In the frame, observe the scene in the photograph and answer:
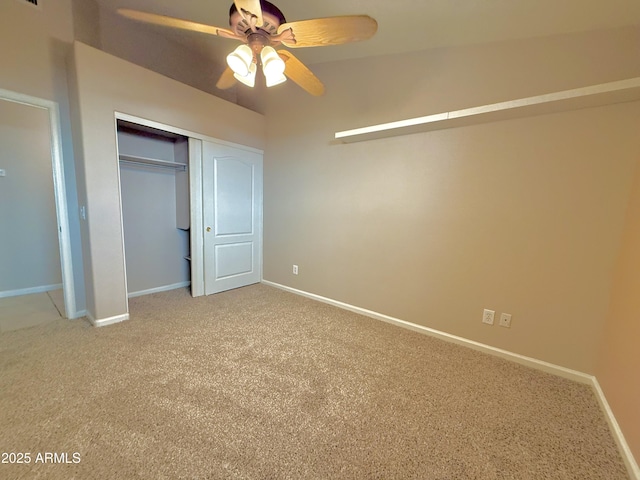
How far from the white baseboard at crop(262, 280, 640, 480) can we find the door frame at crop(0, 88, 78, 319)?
2.60 meters

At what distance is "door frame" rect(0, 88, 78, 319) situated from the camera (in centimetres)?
222

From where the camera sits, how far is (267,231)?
3.76 meters

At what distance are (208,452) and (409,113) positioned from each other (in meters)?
2.95

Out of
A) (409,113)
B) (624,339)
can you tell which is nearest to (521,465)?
(624,339)

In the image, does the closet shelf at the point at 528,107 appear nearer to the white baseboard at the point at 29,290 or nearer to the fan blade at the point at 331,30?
the fan blade at the point at 331,30

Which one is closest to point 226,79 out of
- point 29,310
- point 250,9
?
point 250,9

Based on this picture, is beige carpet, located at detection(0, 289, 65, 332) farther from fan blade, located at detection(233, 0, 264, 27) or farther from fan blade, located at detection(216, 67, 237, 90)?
fan blade, located at detection(233, 0, 264, 27)

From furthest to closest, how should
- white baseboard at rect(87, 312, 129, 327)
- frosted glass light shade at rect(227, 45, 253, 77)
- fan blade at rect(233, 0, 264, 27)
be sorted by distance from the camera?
white baseboard at rect(87, 312, 129, 327), frosted glass light shade at rect(227, 45, 253, 77), fan blade at rect(233, 0, 264, 27)

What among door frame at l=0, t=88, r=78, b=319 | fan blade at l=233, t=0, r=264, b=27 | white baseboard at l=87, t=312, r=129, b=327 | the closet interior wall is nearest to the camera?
fan blade at l=233, t=0, r=264, b=27

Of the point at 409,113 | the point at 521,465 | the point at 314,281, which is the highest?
the point at 409,113

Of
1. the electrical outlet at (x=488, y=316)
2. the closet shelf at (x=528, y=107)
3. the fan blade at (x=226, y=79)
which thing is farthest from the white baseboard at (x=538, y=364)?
the fan blade at (x=226, y=79)

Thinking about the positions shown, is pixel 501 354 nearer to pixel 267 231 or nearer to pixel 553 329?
pixel 553 329

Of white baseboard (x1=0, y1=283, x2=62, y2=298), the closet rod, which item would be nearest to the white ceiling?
the closet rod

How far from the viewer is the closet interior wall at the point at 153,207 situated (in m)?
3.04
